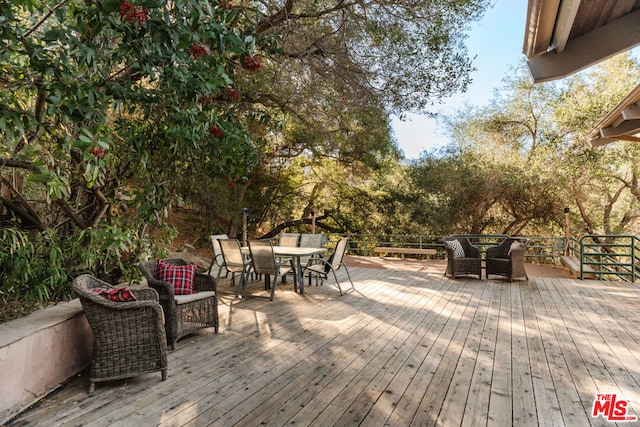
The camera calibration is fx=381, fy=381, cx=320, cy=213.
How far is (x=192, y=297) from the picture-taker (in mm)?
3283

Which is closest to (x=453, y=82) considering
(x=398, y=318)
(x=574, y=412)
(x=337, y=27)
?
(x=337, y=27)

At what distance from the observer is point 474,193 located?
11883 millimetres

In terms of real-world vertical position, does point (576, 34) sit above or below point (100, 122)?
above

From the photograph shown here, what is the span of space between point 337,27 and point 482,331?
4018mm

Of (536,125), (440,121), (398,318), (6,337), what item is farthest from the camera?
(440,121)

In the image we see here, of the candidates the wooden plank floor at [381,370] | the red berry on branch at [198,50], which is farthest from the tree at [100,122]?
the wooden plank floor at [381,370]

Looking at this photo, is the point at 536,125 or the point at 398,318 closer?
A: the point at 398,318

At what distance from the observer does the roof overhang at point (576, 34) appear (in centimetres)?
205

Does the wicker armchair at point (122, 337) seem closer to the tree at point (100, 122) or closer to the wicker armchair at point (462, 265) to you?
the tree at point (100, 122)

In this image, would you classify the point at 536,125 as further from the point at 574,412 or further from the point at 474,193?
the point at 574,412
